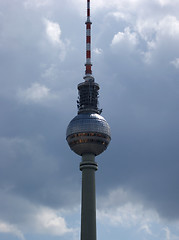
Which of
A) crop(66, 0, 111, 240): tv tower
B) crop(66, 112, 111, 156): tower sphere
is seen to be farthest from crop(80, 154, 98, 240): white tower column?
crop(66, 112, 111, 156): tower sphere

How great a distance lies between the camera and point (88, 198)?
414 feet

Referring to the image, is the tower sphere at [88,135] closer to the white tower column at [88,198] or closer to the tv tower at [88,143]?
the tv tower at [88,143]

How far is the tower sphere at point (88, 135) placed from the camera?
5118 inches

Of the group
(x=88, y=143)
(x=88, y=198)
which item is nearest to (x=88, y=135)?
(x=88, y=143)

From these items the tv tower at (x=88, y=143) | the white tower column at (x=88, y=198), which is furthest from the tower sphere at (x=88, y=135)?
the white tower column at (x=88, y=198)

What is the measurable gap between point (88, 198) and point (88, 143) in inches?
671

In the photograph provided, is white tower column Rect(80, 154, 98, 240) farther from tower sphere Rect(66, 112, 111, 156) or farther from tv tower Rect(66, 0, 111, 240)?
tower sphere Rect(66, 112, 111, 156)

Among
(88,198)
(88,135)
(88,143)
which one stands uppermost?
(88,135)

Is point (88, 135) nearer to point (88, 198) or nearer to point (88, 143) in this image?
point (88, 143)

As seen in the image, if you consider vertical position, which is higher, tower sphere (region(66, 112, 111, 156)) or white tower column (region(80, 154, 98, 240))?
tower sphere (region(66, 112, 111, 156))

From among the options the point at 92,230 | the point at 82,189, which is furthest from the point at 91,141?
the point at 92,230

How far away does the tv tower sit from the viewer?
409 feet

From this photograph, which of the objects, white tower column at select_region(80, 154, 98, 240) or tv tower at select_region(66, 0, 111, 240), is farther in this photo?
tv tower at select_region(66, 0, 111, 240)

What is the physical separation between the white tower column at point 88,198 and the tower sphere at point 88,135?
3204 millimetres
